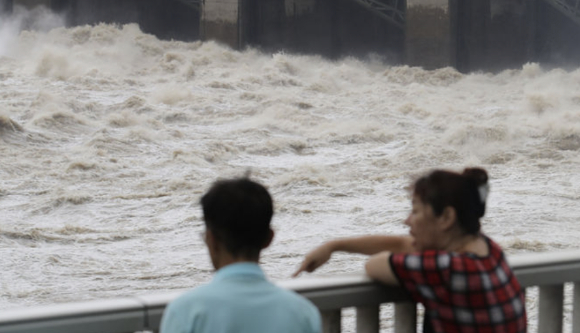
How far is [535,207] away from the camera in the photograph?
1055cm

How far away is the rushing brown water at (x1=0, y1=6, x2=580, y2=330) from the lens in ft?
29.5

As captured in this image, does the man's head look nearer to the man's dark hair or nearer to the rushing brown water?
the man's dark hair

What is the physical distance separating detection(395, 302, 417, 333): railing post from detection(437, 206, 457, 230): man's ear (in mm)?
196

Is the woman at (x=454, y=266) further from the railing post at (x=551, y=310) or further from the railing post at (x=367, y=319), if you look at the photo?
the railing post at (x=551, y=310)

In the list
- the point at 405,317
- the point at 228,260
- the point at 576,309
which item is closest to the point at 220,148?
the point at 576,309

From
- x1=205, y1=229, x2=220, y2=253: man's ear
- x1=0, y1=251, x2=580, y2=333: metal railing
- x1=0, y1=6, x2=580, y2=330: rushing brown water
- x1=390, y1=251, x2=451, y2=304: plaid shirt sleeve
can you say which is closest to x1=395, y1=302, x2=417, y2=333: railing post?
x1=0, y1=251, x2=580, y2=333: metal railing

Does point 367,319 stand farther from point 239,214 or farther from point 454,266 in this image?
point 239,214

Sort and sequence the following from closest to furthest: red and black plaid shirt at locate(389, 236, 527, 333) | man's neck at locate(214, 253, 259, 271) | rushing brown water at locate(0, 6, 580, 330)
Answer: man's neck at locate(214, 253, 259, 271), red and black plaid shirt at locate(389, 236, 527, 333), rushing brown water at locate(0, 6, 580, 330)

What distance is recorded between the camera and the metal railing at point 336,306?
1.62 m

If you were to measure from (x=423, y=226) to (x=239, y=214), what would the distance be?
1.79 ft

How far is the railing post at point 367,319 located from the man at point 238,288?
0.37 meters

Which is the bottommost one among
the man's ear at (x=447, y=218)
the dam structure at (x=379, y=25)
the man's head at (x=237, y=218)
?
the man's ear at (x=447, y=218)

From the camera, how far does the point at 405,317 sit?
2043 mm

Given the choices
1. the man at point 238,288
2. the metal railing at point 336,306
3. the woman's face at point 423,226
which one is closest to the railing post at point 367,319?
the metal railing at point 336,306
